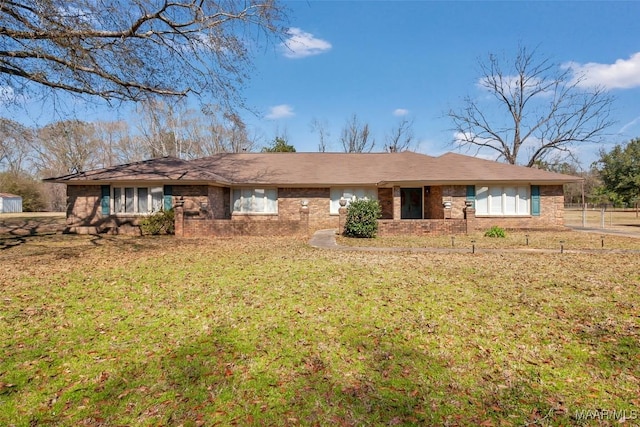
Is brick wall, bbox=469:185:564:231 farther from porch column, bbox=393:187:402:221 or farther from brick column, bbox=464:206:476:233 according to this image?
porch column, bbox=393:187:402:221

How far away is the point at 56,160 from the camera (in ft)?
133

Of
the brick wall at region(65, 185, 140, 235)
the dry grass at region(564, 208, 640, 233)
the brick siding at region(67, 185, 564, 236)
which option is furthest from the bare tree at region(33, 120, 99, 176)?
the dry grass at region(564, 208, 640, 233)

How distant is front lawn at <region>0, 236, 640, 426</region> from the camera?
289 centimetres

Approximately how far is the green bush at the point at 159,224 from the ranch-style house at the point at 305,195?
2.25 ft

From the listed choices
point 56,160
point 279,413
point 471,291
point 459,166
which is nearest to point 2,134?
point 279,413

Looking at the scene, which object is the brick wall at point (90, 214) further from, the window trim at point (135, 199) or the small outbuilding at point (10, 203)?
the small outbuilding at point (10, 203)

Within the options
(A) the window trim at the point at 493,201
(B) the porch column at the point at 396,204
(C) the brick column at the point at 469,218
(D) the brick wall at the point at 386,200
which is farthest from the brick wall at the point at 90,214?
(A) the window trim at the point at 493,201

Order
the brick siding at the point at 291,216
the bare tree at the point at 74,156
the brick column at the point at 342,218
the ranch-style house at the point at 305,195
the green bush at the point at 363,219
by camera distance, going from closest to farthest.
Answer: the green bush at the point at 363,219
the brick siding at the point at 291,216
the brick column at the point at 342,218
the ranch-style house at the point at 305,195
the bare tree at the point at 74,156

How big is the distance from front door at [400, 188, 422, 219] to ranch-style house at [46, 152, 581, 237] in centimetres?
6

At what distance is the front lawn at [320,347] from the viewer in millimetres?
2891

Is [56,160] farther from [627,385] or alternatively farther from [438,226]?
[627,385]

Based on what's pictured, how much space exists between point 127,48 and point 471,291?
1207 cm

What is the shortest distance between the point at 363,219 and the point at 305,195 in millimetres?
6021

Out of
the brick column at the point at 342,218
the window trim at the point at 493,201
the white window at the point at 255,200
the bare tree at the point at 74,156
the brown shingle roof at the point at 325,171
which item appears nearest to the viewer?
the brick column at the point at 342,218
